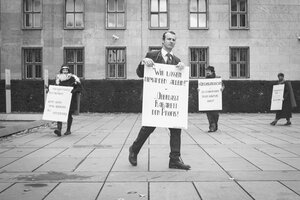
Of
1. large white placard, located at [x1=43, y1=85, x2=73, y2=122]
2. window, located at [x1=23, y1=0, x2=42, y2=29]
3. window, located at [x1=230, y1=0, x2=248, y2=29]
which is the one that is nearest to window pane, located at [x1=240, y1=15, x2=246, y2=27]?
window, located at [x1=230, y1=0, x2=248, y2=29]

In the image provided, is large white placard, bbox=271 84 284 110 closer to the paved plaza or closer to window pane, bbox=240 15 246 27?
the paved plaza

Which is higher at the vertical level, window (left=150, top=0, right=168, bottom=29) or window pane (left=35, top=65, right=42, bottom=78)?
window (left=150, top=0, right=168, bottom=29)

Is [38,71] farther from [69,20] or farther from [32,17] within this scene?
[69,20]

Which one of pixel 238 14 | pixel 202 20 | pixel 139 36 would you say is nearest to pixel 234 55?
pixel 238 14

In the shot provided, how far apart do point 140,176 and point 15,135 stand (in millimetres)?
6432

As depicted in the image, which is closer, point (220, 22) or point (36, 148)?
point (36, 148)

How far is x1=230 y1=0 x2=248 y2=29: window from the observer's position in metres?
25.4

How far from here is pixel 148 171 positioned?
18.3 ft

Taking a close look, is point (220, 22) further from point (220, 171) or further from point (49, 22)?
point (220, 171)

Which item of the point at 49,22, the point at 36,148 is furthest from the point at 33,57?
the point at 36,148

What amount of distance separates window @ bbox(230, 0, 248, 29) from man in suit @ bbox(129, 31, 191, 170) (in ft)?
67.2

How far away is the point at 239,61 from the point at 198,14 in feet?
13.6

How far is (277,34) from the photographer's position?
Answer: 25.2m

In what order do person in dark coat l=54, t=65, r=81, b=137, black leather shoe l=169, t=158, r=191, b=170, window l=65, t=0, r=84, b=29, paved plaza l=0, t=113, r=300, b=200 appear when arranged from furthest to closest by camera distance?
1. window l=65, t=0, r=84, b=29
2. person in dark coat l=54, t=65, r=81, b=137
3. black leather shoe l=169, t=158, r=191, b=170
4. paved plaza l=0, t=113, r=300, b=200
